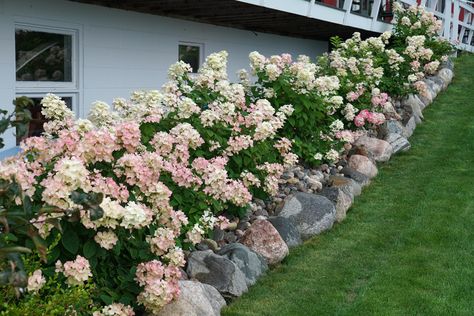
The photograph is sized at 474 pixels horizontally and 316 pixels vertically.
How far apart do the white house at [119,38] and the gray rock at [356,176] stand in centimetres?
258

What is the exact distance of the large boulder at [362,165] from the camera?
23.6 ft

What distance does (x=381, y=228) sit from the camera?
568cm

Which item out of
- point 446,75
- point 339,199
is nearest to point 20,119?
point 339,199

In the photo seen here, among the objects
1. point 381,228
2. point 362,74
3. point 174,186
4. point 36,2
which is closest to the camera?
point 174,186

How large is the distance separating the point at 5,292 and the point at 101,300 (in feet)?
2.44

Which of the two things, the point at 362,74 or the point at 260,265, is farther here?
the point at 362,74

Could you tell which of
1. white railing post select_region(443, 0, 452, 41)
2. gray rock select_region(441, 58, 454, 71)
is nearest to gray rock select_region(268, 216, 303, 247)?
gray rock select_region(441, 58, 454, 71)

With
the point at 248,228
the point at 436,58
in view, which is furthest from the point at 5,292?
the point at 436,58

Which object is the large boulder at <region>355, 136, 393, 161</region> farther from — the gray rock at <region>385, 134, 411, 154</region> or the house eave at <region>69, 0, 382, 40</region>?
the house eave at <region>69, 0, 382, 40</region>

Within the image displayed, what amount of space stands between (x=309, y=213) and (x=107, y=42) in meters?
→ 3.69

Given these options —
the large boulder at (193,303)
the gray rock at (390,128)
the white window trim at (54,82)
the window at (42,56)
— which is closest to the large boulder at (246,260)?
the large boulder at (193,303)

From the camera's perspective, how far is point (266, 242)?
4.79 m

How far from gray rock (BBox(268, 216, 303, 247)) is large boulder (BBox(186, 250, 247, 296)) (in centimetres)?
93

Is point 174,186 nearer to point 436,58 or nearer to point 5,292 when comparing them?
point 5,292
